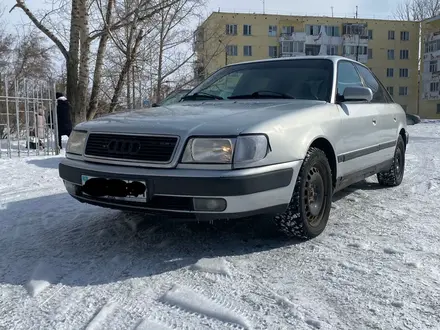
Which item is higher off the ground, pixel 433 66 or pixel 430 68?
pixel 433 66

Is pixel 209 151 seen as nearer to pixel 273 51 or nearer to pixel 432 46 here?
pixel 273 51

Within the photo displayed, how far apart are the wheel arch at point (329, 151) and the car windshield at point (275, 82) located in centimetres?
44

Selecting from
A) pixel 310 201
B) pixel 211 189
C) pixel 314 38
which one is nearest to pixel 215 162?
pixel 211 189

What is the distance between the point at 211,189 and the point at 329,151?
1357mm

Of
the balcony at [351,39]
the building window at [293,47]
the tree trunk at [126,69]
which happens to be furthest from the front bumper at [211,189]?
the balcony at [351,39]

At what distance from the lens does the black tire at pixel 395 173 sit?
17.3 feet

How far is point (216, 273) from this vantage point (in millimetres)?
2605

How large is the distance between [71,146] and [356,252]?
7.49 ft

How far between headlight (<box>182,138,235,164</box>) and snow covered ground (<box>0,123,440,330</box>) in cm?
69

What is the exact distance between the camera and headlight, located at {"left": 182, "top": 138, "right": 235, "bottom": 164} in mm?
2588

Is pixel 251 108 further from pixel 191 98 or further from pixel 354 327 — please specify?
pixel 354 327

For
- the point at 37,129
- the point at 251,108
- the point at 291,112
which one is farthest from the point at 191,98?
the point at 37,129

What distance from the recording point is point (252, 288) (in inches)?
94.3

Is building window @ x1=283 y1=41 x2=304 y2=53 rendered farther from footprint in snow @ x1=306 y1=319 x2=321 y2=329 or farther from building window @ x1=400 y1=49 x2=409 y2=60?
footprint in snow @ x1=306 y1=319 x2=321 y2=329
